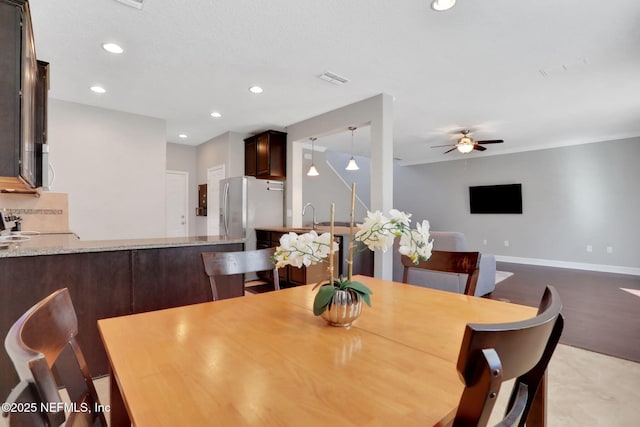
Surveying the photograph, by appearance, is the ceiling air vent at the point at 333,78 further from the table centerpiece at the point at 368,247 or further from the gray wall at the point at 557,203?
the gray wall at the point at 557,203

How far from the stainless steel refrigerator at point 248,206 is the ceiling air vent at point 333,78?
229 centimetres

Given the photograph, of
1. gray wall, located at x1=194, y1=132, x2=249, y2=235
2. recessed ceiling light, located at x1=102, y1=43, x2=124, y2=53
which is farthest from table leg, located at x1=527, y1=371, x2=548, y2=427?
gray wall, located at x1=194, y1=132, x2=249, y2=235

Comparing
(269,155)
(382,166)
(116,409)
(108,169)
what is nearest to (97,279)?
(116,409)

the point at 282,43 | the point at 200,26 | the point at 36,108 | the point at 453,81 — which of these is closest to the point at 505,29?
the point at 453,81

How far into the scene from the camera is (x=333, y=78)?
11.3 ft

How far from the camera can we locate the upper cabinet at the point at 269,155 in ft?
17.7

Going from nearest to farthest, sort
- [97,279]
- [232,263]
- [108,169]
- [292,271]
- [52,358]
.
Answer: [52,358], [232,263], [97,279], [108,169], [292,271]

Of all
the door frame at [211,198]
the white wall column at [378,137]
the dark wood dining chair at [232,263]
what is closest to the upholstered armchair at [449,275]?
the white wall column at [378,137]

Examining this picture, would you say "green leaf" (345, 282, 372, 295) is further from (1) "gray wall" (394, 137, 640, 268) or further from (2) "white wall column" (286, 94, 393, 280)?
(1) "gray wall" (394, 137, 640, 268)

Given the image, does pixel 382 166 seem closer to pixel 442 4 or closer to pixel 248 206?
pixel 442 4

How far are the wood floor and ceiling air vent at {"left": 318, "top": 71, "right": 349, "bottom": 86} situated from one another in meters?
3.30

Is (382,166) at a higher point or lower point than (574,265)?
higher

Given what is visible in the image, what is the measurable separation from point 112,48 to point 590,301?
6.08 meters

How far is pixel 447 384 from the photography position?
0.74 meters
